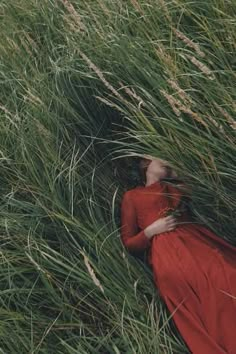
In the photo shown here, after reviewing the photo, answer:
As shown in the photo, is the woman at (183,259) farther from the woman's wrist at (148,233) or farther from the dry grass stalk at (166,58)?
the dry grass stalk at (166,58)

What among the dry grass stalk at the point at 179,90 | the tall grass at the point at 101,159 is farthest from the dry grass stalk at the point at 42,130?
the dry grass stalk at the point at 179,90

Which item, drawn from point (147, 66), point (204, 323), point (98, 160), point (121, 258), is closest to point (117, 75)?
point (147, 66)

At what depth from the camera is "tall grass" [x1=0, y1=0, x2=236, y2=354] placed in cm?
223

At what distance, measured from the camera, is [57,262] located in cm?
230

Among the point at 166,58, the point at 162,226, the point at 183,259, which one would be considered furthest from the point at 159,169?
the point at 166,58

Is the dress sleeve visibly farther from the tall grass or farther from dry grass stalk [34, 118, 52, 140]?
dry grass stalk [34, 118, 52, 140]

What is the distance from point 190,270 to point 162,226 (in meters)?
0.24

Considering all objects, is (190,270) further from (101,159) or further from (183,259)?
(101,159)

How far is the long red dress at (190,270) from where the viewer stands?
7.14ft

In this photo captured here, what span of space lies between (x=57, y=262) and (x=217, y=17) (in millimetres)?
1112

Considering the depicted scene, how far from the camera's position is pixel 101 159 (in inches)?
Result: 105

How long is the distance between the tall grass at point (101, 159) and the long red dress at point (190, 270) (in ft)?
0.18

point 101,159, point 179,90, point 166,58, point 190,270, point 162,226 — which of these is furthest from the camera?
point 101,159

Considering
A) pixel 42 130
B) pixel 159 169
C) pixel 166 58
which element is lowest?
pixel 159 169
